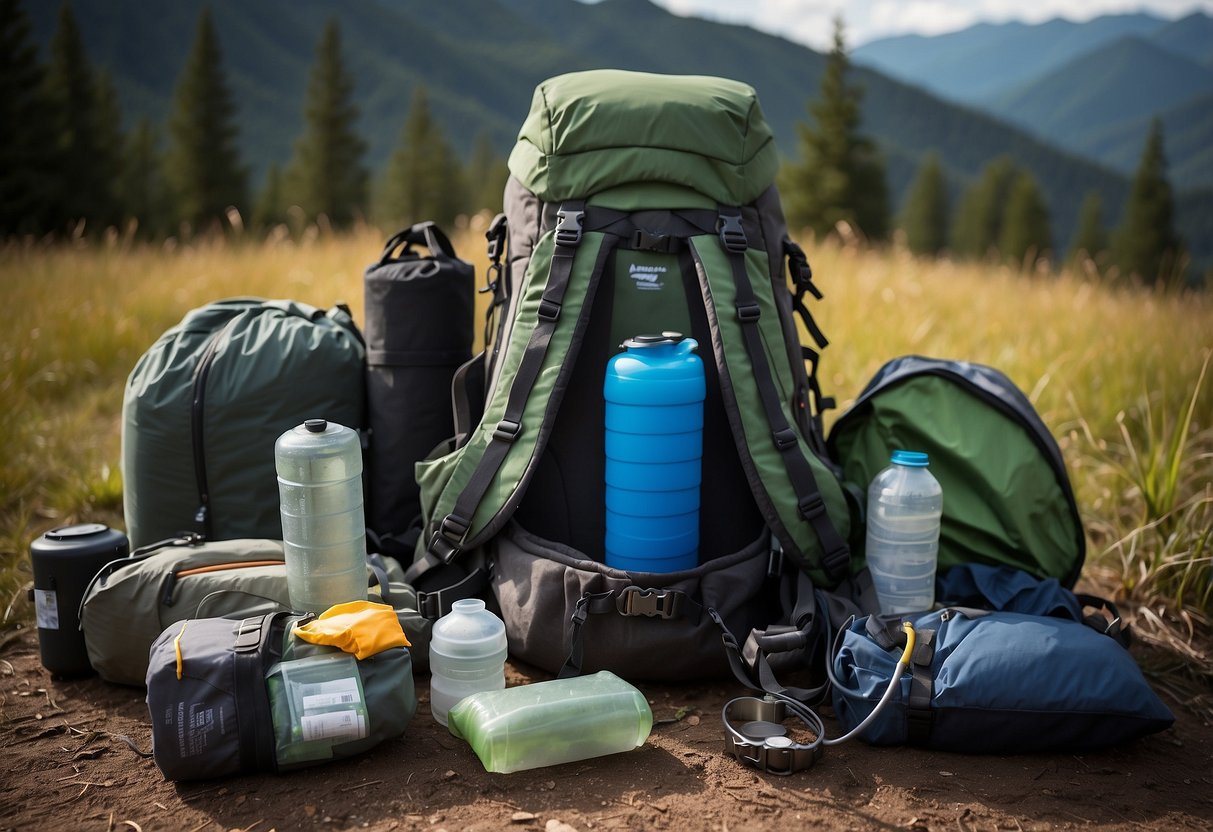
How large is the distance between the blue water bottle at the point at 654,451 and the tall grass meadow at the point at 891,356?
6.91ft

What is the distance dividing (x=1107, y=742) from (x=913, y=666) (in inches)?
24.4

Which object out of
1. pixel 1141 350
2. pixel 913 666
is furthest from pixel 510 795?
pixel 1141 350

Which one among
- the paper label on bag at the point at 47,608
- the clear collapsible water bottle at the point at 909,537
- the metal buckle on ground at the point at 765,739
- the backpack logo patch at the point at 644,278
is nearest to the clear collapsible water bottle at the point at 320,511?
the paper label on bag at the point at 47,608

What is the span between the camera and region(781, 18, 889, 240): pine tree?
38656 millimetres

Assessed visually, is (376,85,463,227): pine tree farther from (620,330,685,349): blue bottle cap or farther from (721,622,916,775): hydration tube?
(721,622,916,775): hydration tube

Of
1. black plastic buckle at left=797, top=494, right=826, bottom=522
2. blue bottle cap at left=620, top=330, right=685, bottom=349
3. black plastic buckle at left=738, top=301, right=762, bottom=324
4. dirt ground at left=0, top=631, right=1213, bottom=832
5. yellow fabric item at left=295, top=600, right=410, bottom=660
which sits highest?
black plastic buckle at left=738, top=301, right=762, bottom=324

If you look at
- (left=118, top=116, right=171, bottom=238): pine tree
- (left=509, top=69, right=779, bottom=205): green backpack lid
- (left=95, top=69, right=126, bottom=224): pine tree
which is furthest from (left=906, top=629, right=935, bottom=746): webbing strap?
(left=118, top=116, right=171, bottom=238): pine tree

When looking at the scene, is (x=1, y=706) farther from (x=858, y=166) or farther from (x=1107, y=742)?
(x=858, y=166)

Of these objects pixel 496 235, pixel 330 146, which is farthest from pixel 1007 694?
pixel 330 146

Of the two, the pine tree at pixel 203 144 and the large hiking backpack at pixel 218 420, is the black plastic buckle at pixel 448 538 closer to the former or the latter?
the large hiking backpack at pixel 218 420

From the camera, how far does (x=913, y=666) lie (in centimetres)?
266

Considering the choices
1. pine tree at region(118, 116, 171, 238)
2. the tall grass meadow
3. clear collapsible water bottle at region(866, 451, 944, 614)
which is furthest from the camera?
pine tree at region(118, 116, 171, 238)

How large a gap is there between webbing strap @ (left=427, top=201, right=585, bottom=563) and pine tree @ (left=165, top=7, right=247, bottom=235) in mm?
42585

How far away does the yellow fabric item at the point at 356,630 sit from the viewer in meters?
2.48
